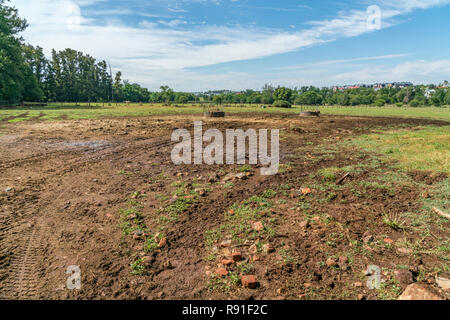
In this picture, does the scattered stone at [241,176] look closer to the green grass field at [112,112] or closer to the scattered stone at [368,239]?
the scattered stone at [368,239]

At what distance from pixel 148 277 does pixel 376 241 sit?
3169 millimetres

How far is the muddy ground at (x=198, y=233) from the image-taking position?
302cm

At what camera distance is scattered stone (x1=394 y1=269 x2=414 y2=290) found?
9.56ft

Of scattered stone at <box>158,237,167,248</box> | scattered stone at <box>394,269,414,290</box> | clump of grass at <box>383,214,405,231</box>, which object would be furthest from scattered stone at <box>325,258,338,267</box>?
scattered stone at <box>158,237,167,248</box>

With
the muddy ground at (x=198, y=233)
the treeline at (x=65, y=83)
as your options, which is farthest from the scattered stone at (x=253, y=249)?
the treeline at (x=65, y=83)

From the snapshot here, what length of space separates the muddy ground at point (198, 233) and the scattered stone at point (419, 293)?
0.13 meters

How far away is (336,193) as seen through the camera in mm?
5734

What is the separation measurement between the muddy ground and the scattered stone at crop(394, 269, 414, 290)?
0.22 feet

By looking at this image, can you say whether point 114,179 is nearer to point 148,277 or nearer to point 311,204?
point 148,277

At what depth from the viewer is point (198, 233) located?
418 cm

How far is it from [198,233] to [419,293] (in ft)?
9.23

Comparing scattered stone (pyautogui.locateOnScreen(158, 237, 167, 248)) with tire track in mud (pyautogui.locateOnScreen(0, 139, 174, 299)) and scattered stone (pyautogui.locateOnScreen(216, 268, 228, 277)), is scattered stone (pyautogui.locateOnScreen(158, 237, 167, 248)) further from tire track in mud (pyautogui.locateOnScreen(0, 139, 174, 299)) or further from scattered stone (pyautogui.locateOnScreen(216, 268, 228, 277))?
tire track in mud (pyautogui.locateOnScreen(0, 139, 174, 299))
